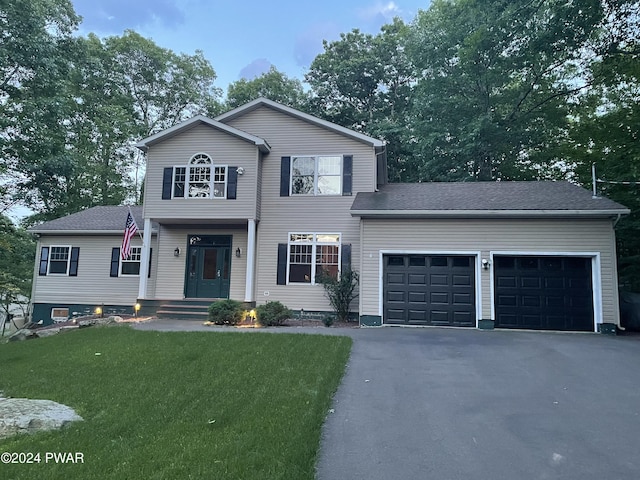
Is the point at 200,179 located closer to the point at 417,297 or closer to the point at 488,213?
the point at 417,297

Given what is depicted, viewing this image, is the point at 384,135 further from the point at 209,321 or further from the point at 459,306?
the point at 209,321

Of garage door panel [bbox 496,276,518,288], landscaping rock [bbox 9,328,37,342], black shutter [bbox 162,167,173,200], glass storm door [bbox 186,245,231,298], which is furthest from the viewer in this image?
glass storm door [bbox 186,245,231,298]

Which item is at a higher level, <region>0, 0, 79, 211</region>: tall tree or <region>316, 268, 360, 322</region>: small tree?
<region>0, 0, 79, 211</region>: tall tree

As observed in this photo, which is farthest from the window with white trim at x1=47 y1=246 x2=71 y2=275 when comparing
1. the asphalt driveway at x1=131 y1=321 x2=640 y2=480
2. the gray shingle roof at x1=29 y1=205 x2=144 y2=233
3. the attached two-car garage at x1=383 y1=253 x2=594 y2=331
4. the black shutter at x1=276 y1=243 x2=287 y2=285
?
A: the asphalt driveway at x1=131 y1=321 x2=640 y2=480

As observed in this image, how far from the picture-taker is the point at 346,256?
12.9 metres

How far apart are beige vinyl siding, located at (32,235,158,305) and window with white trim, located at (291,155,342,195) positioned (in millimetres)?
5965

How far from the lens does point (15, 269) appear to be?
2056cm

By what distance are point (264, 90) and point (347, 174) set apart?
18.9 metres

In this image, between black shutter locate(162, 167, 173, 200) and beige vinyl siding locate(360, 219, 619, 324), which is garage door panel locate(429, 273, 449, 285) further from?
black shutter locate(162, 167, 173, 200)

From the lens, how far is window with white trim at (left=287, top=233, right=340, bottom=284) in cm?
1303

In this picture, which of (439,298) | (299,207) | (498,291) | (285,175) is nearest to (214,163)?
(285,175)

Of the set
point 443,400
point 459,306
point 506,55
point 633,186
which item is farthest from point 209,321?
point 506,55

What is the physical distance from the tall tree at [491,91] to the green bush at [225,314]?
45.3ft

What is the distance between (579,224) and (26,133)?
22885 mm
